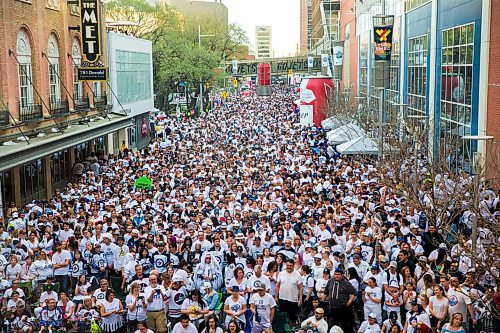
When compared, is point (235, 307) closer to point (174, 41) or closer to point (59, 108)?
point (59, 108)

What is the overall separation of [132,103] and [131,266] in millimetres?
34626

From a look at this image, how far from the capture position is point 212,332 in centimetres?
1141

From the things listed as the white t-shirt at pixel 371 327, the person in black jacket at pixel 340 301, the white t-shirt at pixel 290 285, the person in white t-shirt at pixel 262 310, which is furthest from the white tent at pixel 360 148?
the white t-shirt at pixel 371 327

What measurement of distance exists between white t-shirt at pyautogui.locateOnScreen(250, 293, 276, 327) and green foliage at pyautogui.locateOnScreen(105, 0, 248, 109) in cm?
4933

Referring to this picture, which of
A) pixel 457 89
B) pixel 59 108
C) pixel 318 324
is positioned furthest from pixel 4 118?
pixel 318 324

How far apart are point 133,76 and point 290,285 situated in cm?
3750

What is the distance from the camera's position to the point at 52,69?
33656mm

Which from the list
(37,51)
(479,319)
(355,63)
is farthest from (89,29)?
(355,63)

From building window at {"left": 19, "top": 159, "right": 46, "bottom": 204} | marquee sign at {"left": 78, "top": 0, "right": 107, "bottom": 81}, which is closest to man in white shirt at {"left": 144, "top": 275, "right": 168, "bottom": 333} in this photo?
building window at {"left": 19, "top": 159, "right": 46, "bottom": 204}

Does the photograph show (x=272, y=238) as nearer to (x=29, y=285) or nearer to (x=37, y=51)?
(x=29, y=285)

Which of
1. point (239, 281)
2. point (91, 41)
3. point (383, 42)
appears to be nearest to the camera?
point (239, 281)

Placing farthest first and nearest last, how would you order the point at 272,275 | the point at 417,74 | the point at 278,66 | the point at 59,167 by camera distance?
1. the point at 278,66
2. the point at 417,74
3. the point at 59,167
4. the point at 272,275

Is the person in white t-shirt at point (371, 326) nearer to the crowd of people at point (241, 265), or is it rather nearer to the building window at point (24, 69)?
the crowd of people at point (241, 265)

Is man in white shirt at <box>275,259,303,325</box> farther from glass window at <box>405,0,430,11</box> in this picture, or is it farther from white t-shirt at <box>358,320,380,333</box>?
glass window at <box>405,0,430,11</box>
